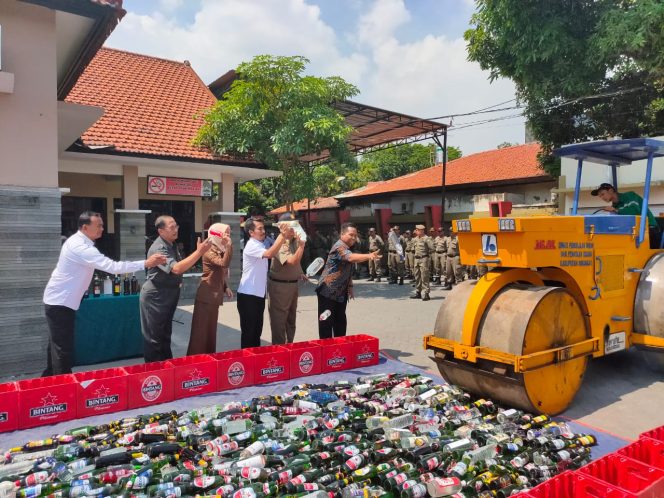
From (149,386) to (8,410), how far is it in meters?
1.08

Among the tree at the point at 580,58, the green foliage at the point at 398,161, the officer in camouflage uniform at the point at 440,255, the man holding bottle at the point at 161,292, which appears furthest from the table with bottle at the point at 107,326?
the green foliage at the point at 398,161

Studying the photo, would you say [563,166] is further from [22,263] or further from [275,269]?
[22,263]

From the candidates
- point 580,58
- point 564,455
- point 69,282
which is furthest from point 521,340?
point 580,58

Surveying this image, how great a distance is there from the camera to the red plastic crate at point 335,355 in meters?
5.36

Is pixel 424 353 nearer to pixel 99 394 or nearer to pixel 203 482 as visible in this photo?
pixel 99 394

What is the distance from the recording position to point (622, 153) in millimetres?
5691

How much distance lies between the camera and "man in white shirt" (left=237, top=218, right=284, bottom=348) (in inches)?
218

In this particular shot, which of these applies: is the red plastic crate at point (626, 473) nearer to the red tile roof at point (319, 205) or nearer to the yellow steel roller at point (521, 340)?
the yellow steel roller at point (521, 340)

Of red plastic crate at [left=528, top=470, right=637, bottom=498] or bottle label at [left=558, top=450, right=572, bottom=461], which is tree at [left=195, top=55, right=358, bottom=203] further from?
red plastic crate at [left=528, top=470, right=637, bottom=498]

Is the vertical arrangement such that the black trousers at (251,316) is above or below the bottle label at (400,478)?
above

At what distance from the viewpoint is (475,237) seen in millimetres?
4402

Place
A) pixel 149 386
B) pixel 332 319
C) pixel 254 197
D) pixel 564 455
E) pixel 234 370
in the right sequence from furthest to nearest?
pixel 254 197 < pixel 332 319 < pixel 234 370 < pixel 149 386 < pixel 564 455

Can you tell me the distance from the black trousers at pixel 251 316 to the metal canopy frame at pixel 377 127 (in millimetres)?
8800

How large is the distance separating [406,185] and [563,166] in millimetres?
8691
